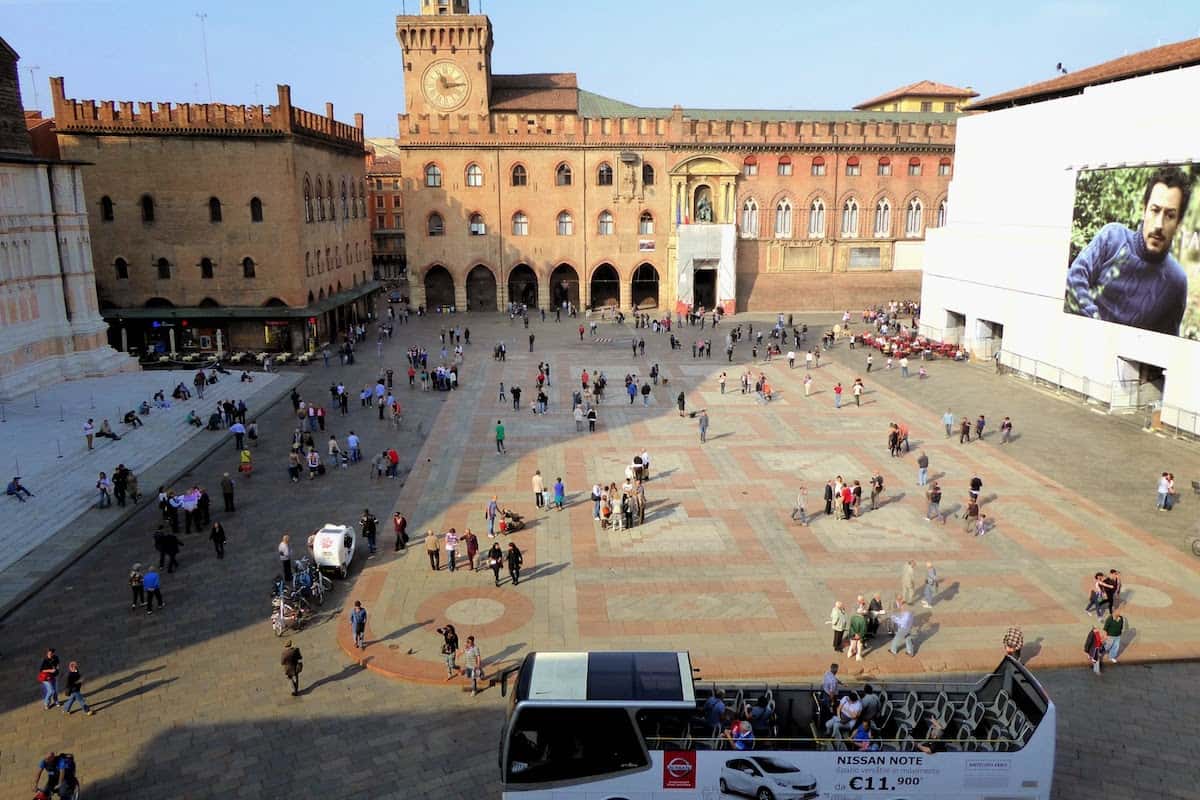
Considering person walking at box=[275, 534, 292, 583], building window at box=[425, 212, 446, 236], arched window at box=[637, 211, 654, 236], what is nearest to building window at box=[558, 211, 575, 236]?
arched window at box=[637, 211, 654, 236]

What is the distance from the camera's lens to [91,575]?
63.0 feet

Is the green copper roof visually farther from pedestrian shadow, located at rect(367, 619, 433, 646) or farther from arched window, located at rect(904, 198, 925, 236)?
pedestrian shadow, located at rect(367, 619, 433, 646)

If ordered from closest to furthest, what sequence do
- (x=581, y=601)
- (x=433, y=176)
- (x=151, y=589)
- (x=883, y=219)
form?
(x=151, y=589) → (x=581, y=601) → (x=433, y=176) → (x=883, y=219)

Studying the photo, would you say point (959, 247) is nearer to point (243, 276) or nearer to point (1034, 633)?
point (1034, 633)

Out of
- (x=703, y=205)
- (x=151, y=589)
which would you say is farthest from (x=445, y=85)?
(x=151, y=589)

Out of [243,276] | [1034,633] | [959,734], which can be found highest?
[243,276]

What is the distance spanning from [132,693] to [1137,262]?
33.6m

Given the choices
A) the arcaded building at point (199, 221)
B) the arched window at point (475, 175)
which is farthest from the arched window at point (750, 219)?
the arcaded building at point (199, 221)

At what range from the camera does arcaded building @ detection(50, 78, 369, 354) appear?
43.3 metres

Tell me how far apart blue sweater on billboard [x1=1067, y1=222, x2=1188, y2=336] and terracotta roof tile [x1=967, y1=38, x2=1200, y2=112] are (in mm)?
6947

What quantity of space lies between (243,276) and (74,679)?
35.3 m

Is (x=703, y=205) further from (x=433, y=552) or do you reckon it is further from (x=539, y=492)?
(x=433, y=552)

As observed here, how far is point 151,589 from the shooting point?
56.2ft

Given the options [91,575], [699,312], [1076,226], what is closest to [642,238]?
[699,312]
